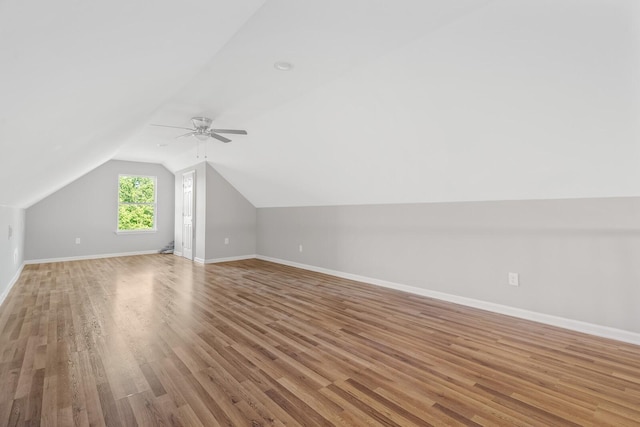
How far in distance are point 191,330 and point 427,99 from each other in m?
2.99

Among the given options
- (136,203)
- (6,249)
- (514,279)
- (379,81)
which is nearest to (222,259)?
(136,203)

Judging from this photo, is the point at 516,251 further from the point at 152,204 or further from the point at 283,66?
the point at 152,204

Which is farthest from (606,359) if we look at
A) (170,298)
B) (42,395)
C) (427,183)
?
(170,298)

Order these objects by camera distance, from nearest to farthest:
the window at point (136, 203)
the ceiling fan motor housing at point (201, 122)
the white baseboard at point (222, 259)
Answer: the ceiling fan motor housing at point (201, 122) < the white baseboard at point (222, 259) < the window at point (136, 203)

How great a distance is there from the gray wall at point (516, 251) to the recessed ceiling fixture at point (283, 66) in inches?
95.9

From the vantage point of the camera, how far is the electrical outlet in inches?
125

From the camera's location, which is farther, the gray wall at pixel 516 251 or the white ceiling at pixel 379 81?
the gray wall at pixel 516 251

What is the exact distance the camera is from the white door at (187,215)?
6876mm

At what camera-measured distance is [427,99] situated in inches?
107

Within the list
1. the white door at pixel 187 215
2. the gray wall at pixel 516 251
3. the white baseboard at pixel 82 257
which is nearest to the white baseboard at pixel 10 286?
the white baseboard at pixel 82 257

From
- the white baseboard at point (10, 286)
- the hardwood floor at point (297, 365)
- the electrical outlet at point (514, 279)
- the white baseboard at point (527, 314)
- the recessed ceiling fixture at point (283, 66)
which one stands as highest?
the recessed ceiling fixture at point (283, 66)

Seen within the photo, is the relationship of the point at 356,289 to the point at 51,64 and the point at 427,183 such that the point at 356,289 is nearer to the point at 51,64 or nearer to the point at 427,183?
Answer: the point at 427,183

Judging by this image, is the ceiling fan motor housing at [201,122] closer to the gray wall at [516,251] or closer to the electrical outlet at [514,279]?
the gray wall at [516,251]

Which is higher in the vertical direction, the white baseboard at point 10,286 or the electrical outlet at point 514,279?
the electrical outlet at point 514,279
